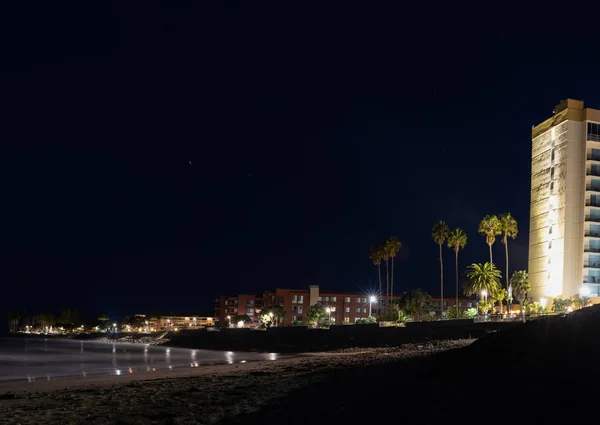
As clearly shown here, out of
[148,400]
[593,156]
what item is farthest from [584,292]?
[148,400]

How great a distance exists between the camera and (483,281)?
9025 centimetres

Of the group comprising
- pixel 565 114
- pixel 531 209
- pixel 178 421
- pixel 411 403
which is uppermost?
pixel 565 114

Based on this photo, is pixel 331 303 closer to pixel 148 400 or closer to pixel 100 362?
pixel 100 362

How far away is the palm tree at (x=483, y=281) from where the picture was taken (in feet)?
296

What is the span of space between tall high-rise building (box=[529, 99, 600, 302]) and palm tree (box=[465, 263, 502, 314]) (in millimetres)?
9185

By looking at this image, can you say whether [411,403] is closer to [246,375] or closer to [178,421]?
[178,421]

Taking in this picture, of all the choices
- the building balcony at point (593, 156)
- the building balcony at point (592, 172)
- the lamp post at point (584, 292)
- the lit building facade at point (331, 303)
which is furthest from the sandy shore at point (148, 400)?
the lit building facade at point (331, 303)

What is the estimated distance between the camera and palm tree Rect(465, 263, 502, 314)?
90188 millimetres

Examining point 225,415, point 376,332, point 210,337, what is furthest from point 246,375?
point 210,337

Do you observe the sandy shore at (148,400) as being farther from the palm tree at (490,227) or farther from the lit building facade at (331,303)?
the lit building facade at (331,303)

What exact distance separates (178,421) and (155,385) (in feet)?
31.5

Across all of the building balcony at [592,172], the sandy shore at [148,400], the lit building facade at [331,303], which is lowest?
the lit building facade at [331,303]

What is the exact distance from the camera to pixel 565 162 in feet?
305

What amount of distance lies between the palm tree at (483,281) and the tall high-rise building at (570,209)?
30.1 feet
